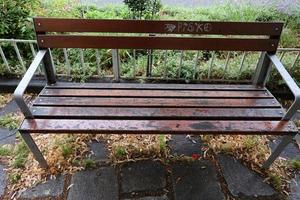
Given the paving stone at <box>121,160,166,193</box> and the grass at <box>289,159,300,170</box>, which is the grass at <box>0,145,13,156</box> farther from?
the grass at <box>289,159,300,170</box>

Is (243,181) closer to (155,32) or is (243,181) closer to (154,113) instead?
(154,113)

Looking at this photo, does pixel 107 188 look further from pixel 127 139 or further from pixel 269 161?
pixel 269 161

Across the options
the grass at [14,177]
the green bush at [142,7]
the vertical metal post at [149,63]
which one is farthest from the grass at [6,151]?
the green bush at [142,7]

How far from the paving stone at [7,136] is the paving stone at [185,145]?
1.47 metres

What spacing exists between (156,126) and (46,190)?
1040mm

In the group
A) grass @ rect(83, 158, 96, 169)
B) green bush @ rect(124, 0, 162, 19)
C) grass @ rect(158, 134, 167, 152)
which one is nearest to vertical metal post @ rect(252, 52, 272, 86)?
grass @ rect(158, 134, 167, 152)

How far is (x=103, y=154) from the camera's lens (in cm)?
274

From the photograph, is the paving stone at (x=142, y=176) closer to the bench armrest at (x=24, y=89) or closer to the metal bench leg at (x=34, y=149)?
the metal bench leg at (x=34, y=149)

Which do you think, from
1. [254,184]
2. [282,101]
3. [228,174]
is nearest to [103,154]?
[228,174]

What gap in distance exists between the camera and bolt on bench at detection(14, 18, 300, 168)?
224cm

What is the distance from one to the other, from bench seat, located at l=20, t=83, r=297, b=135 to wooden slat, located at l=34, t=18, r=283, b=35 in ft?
1.66

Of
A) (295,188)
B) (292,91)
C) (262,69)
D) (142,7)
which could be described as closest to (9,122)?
(142,7)

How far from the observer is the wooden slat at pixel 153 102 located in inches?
96.3

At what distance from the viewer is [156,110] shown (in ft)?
7.89
